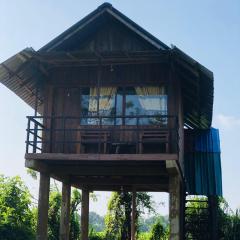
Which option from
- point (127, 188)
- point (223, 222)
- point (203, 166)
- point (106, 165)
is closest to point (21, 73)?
point (106, 165)

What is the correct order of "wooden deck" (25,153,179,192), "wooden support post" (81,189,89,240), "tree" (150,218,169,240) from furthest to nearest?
"tree" (150,218,169,240), "wooden support post" (81,189,89,240), "wooden deck" (25,153,179,192)

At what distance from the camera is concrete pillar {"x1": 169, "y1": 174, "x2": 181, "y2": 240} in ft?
45.1

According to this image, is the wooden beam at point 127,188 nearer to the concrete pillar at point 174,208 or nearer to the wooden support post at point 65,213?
the wooden support post at point 65,213

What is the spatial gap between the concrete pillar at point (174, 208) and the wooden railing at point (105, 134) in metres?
0.91

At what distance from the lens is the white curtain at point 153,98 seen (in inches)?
600

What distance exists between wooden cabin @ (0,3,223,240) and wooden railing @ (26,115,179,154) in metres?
0.03

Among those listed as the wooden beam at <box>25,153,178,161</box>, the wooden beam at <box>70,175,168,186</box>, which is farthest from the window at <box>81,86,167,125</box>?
the wooden beam at <box>70,175,168,186</box>

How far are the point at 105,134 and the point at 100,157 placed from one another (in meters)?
1.06

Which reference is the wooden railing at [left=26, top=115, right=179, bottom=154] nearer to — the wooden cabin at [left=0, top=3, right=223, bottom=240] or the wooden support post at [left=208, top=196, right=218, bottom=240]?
the wooden cabin at [left=0, top=3, right=223, bottom=240]

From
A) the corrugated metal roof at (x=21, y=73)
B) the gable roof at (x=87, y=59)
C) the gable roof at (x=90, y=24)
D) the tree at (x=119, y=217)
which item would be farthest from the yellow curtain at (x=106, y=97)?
the tree at (x=119, y=217)

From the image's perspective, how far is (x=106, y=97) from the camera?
51.5 ft

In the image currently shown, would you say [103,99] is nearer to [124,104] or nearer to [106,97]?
[106,97]

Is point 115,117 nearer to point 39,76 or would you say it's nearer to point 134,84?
point 134,84

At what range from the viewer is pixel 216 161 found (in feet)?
65.1
